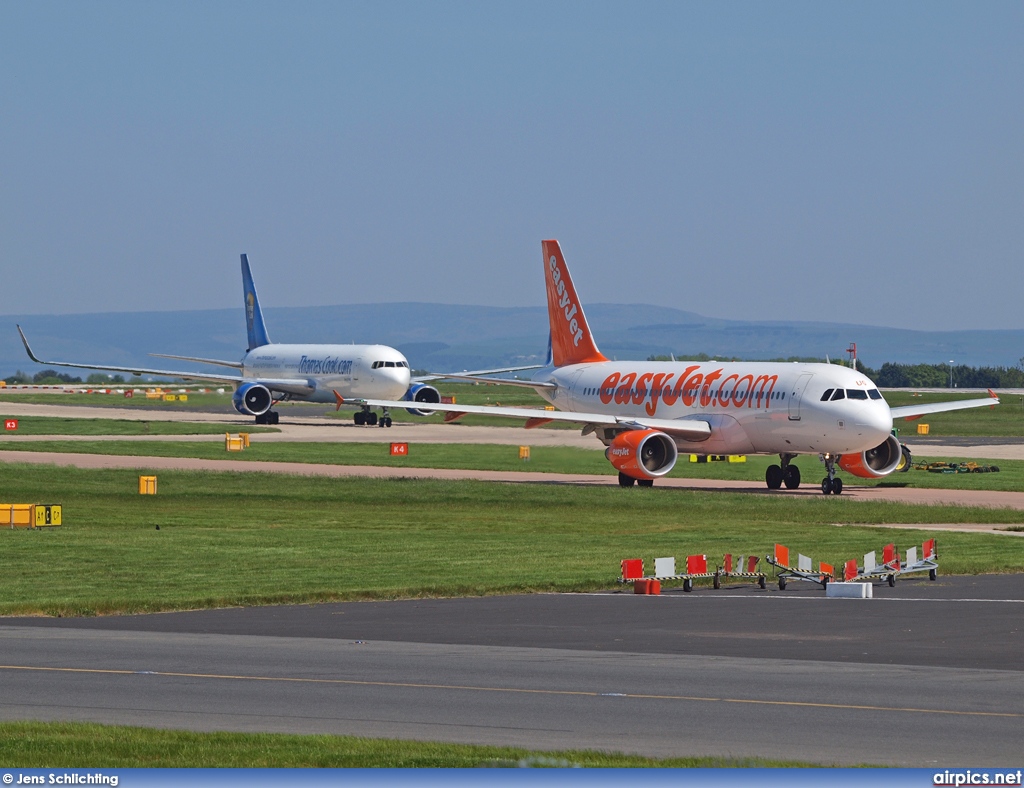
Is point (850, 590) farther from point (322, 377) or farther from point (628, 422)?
point (322, 377)

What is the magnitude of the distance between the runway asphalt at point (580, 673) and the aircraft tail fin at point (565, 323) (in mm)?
40017

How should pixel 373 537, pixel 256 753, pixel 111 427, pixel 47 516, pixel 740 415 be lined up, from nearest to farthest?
pixel 256 753 → pixel 373 537 → pixel 47 516 → pixel 740 415 → pixel 111 427

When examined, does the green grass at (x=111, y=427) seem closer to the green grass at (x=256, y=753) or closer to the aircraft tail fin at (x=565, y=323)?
the aircraft tail fin at (x=565, y=323)

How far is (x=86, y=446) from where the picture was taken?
248 ft

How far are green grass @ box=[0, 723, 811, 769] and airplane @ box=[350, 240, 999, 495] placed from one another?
38.7m

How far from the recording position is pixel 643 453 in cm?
5622

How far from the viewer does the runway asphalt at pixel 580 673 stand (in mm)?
16047

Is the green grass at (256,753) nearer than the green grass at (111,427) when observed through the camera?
Yes

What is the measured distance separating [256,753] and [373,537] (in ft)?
82.7

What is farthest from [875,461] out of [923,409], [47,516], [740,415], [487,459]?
[47,516]

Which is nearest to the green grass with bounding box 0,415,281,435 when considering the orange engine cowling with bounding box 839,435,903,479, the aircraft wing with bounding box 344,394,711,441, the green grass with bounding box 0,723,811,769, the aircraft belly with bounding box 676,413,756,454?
the aircraft wing with bounding box 344,394,711,441

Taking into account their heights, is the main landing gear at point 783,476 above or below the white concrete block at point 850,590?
above

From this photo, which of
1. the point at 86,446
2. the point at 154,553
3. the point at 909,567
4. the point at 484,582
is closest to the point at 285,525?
the point at 154,553

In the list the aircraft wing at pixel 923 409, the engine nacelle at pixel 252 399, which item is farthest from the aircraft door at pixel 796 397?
the engine nacelle at pixel 252 399
